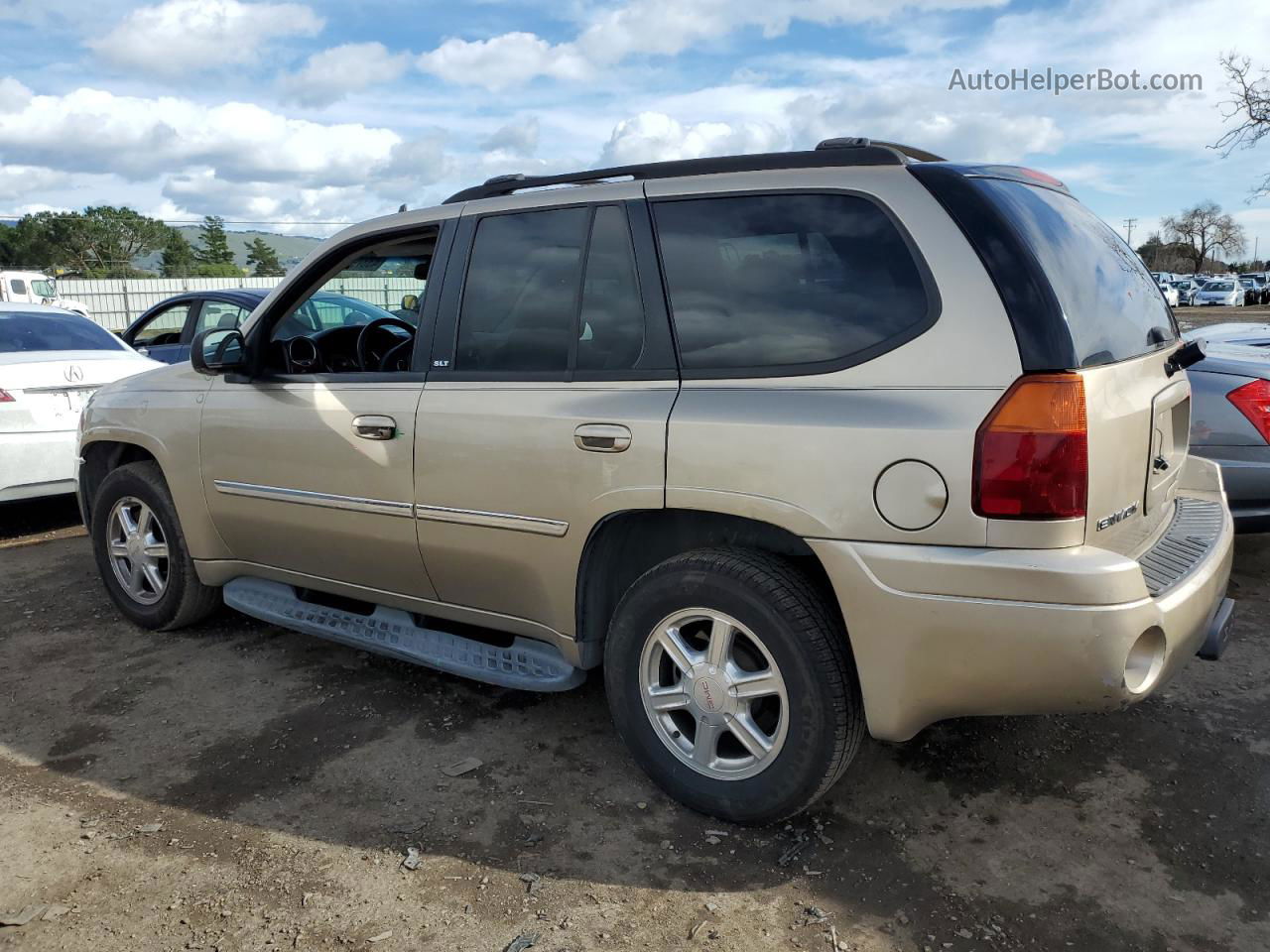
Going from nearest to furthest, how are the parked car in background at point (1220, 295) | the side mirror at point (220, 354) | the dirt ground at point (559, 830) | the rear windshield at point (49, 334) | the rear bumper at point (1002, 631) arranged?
the rear bumper at point (1002, 631) → the dirt ground at point (559, 830) → the side mirror at point (220, 354) → the rear windshield at point (49, 334) → the parked car in background at point (1220, 295)

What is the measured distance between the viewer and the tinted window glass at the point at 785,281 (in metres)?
2.54

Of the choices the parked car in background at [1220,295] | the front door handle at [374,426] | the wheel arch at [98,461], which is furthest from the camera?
the parked car in background at [1220,295]

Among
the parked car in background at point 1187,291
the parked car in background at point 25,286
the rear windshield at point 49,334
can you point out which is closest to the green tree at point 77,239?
the parked car in background at point 25,286

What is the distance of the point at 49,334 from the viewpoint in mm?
6754

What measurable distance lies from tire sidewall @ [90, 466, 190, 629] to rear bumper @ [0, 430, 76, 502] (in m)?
1.71

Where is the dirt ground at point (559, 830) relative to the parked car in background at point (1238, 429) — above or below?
below

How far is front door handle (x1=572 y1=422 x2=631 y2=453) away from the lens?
2838mm

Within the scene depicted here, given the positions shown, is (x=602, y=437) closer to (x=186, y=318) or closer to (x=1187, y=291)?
(x=186, y=318)

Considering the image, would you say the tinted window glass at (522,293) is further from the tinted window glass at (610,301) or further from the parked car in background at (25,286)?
the parked car in background at (25,286)

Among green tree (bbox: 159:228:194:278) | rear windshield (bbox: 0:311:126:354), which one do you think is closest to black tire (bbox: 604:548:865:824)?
rear windshield (bbox: 0:311:126:354)

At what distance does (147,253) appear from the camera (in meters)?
84.4

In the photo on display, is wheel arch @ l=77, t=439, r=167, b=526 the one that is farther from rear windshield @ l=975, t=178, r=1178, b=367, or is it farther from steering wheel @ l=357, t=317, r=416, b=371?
rear windshield @ l=975, t=178, r=1178, b=367

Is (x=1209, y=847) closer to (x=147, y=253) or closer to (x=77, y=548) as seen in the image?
(x=77, y=548)

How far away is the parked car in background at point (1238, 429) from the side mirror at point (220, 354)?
13.9 feet
